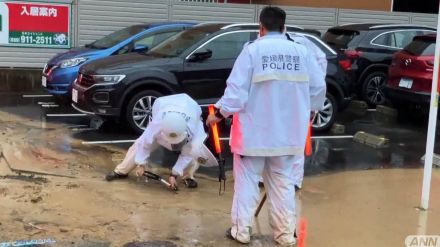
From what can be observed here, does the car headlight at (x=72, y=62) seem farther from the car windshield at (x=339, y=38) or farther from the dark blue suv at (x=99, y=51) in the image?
the car windshield at (x=339, y=38)

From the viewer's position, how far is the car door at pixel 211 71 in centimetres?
936

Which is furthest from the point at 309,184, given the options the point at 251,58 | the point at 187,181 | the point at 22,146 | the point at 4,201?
the point at 22,146

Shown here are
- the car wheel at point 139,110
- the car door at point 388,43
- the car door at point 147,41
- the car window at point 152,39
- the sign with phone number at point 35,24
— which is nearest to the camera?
the car wheel at point 139,110

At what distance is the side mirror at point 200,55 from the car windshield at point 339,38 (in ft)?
13.1

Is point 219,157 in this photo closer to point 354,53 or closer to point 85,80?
point 85,80

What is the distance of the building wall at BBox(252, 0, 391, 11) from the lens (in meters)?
17.9

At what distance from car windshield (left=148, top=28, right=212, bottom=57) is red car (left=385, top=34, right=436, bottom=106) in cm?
357

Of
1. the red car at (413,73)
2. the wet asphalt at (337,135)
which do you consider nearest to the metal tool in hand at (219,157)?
the wet asphalt at (337,135)

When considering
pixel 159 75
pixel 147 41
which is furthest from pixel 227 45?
pixel 147 41

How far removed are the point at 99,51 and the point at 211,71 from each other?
291cm

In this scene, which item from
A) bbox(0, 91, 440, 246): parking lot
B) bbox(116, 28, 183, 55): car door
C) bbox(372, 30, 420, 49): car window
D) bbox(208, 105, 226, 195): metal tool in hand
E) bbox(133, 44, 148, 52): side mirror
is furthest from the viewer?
bbox(372, 30, 420, 49): car window

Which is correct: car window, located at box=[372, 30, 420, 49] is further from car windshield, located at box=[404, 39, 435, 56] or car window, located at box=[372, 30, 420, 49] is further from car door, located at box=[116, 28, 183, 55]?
car door, located at box=[116, 28, 183, 55]

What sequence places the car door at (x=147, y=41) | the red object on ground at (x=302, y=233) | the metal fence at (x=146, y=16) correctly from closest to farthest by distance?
the red object on ground at (x=302, y=233) < the car door at (x=147, y=41) < the metal fence at (x=146, y=16)

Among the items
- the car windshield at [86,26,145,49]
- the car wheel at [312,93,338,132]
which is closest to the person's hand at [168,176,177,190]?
the car wheel at [312,93,338,132]
